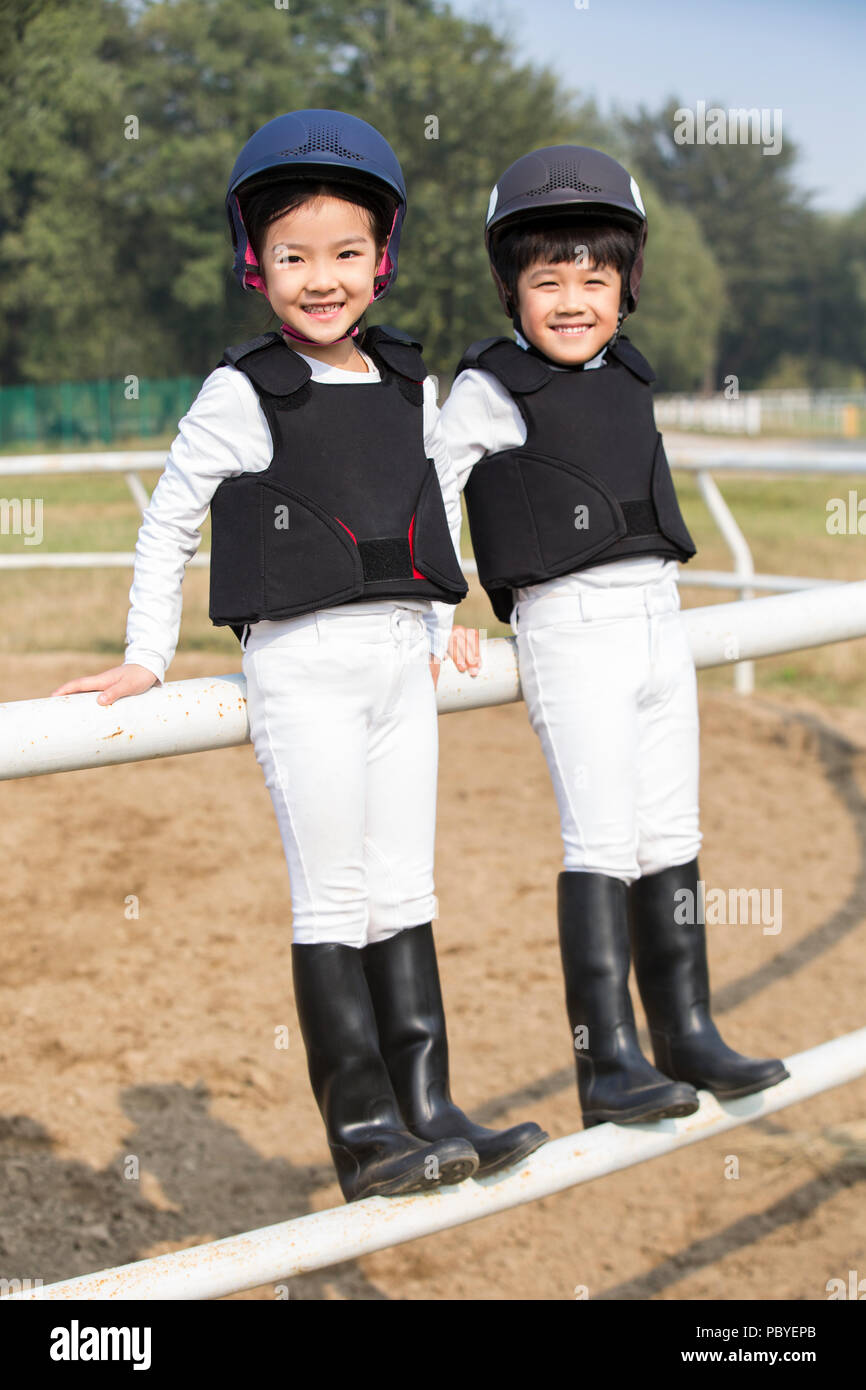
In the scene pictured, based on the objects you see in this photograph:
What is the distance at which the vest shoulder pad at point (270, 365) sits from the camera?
1.60 m

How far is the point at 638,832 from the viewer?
1.89 metres

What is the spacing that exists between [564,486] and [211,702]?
0.61m

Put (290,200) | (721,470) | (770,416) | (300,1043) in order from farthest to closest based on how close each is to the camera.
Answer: (770,416) → (721,470) → (300,1043) → (290,200)

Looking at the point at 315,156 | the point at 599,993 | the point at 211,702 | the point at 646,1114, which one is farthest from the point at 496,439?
the point at 646,1114

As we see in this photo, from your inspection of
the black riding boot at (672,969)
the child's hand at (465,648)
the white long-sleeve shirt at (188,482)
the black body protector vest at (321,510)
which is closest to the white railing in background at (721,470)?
the black riding boot at (672,969)

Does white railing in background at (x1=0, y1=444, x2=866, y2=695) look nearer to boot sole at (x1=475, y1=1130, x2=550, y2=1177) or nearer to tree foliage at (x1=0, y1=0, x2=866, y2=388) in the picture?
boot sole at (x1=475, y1=1130, x2=550, y2=1177)

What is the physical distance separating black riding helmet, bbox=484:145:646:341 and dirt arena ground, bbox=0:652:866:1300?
2009mm

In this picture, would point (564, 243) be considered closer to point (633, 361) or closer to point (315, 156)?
point (633, 361)

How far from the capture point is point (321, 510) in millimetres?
1585

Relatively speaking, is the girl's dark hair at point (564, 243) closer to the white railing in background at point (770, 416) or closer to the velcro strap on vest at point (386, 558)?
the velcro strap on vest at point (386, 558)

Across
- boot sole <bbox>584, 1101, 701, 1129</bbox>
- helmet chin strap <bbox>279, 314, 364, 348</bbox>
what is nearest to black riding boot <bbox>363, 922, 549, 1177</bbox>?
boot sole <bbox>584, 1101, 701, 1129</bbox>

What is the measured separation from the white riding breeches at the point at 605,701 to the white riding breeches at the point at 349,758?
20 cm
